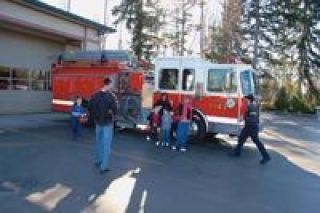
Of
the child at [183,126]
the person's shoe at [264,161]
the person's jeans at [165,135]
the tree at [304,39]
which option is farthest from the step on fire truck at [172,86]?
the tree at [304,39]

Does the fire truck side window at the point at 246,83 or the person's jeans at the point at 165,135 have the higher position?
the fire truck side window at the point at 246,83

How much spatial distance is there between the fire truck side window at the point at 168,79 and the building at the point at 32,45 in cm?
808

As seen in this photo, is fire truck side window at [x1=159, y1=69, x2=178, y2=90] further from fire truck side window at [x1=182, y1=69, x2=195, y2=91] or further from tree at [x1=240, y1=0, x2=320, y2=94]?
tree at [x1=240, y1=0, x2=320, y2=94]

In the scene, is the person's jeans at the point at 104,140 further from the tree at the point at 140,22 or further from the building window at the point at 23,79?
the tree at the point at 140,22

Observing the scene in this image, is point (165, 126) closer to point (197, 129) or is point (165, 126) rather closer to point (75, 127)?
point (197, 129)

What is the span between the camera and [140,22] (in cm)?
4344

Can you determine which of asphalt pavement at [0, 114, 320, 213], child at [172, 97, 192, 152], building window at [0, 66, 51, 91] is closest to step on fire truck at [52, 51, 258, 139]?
asphalt pavement at [0, 114, 320, 213]

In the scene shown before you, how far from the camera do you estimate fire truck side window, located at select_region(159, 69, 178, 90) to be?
16.5 metres

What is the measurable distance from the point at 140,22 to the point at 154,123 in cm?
2868

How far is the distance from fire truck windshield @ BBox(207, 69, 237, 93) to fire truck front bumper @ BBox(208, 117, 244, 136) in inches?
35.5

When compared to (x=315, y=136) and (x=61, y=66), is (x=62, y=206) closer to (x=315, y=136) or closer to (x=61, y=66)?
(x=61, y=66)

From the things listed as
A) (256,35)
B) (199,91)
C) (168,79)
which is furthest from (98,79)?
(256,35)

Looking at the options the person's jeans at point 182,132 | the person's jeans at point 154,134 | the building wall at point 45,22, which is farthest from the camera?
the building wall at point 45,22

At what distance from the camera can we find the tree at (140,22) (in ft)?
143
